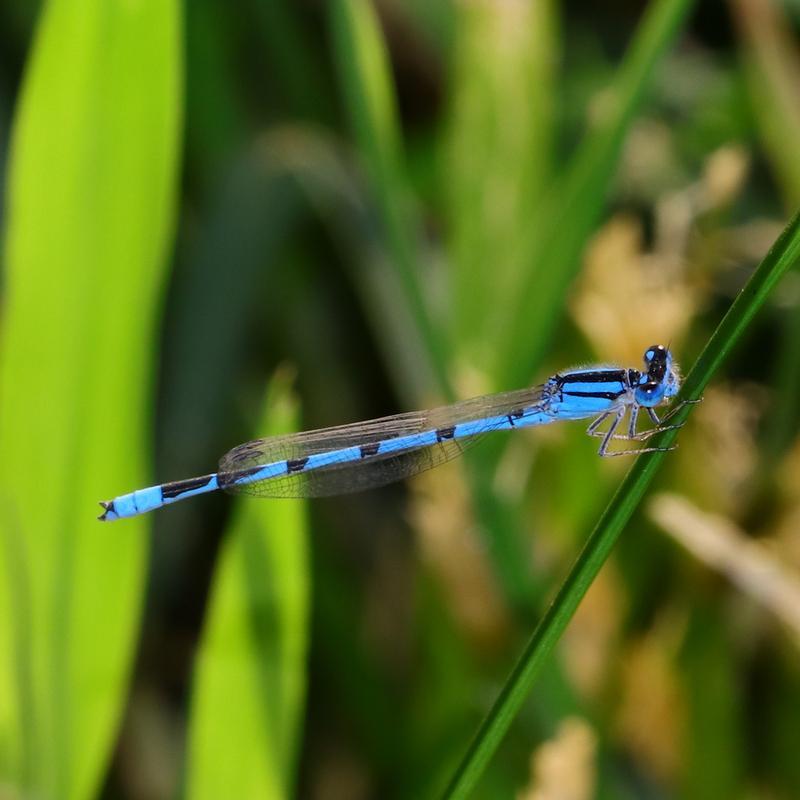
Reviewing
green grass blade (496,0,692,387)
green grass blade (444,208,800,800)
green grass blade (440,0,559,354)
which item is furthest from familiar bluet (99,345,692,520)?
green grass blade (444,208,800,800)

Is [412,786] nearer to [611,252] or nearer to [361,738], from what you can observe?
[361,738]

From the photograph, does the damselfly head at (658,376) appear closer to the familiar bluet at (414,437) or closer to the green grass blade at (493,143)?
the familiar bluet at (414,437)

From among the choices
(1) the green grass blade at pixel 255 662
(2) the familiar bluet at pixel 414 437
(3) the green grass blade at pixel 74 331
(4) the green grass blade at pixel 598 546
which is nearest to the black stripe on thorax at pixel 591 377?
(2) the familiar bluet at pixel 414 437

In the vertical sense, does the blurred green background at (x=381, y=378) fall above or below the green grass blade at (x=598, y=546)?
above

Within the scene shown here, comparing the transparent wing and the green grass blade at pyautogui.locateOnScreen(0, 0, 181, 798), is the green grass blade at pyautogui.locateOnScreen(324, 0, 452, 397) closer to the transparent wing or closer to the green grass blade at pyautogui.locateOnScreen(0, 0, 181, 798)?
the transparent wing

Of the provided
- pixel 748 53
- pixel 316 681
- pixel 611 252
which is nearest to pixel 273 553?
pixel 611 252

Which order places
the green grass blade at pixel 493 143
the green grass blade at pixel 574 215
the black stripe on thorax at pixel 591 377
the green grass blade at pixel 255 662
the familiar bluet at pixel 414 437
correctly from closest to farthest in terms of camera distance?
the green grass blade at pixel 255 662 < the green grass blade at pixel 574 215 < the familiar bluet at pixel 414 437 < the black stripe on thorax at pixel 591 377 < the green grass blade at pixel 493 143
